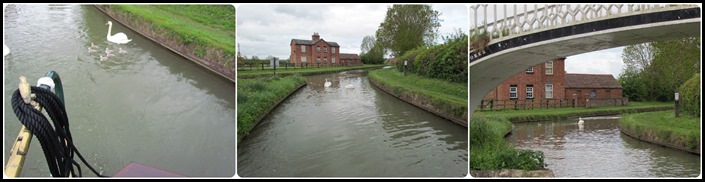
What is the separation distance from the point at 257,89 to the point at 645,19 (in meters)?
3.10

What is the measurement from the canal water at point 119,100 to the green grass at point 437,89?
101 cm

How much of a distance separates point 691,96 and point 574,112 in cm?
470

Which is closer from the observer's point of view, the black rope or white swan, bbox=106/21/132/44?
the black rope

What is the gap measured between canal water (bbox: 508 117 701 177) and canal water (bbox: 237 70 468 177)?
244 centimetres

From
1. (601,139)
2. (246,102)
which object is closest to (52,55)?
(246,102)

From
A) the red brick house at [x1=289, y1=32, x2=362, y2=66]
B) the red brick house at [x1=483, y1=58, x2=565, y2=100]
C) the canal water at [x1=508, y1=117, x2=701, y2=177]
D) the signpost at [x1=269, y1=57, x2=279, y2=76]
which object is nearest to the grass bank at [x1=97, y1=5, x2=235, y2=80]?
the signpost at [x1=269, y1=57, x2=279, y2=76]

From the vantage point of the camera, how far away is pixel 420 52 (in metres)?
3.14

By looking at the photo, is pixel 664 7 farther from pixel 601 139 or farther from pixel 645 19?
pixel 601 139

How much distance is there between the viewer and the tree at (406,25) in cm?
287

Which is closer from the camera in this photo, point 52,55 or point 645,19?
point 52,55

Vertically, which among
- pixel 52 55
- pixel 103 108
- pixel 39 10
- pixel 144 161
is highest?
pixel 39 10

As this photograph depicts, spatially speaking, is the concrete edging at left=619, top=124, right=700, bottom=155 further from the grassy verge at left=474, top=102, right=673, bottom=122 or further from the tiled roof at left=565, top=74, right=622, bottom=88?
the tiled roof at left=565, top=74, right=622, bottom=88

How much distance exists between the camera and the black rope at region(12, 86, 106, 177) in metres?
2.31

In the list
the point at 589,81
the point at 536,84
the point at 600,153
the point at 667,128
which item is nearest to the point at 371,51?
the point at 600,153
